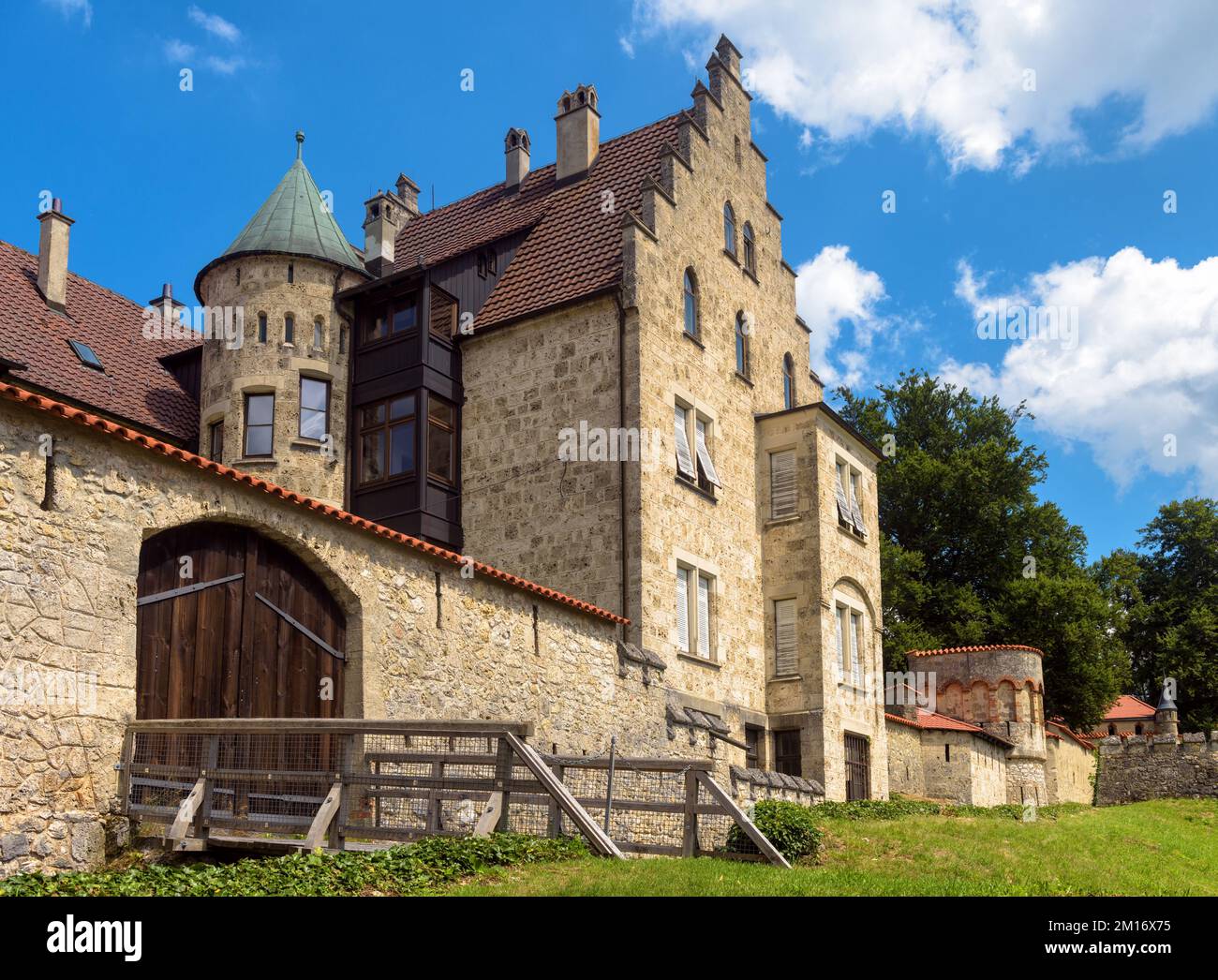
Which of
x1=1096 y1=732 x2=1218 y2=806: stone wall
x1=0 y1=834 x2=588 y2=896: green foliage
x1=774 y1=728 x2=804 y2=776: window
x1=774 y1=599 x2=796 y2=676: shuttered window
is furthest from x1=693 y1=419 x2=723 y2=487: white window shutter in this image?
x1=1096 y1=732 x2=1218 y2=806: stone wall

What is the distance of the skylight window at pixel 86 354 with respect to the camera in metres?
25.3

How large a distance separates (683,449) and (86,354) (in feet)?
39.8

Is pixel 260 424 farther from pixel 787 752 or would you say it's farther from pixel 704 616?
pixel 787 752

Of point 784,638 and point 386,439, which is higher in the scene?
point 386,439

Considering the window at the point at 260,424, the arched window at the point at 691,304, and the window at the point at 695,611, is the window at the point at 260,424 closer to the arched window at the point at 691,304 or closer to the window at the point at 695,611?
the window at the point at 695,611

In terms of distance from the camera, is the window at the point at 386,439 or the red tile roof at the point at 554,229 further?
the red tile roof at the point at 554,229

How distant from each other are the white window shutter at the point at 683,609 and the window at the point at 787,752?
3.81 m

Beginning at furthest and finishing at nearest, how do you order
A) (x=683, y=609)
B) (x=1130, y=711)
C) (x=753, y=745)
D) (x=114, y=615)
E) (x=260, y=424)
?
(x=1130, y=711)
(x=753, y=745)
(x=260, y=424)
(x=683, y=609)
(x=114, y=615)

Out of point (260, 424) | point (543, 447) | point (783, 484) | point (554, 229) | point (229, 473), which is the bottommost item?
point (229, 473)

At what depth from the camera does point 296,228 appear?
88.9 ft

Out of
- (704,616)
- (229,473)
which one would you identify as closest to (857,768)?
(704,616)

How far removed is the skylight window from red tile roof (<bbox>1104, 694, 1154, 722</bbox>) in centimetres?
5028

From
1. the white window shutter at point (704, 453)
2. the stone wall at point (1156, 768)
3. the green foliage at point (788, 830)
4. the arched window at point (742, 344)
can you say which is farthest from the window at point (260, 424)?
the stone wall at point (1156, 768)

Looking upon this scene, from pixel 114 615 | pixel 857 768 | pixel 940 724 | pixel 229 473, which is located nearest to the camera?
pixel 114 615
